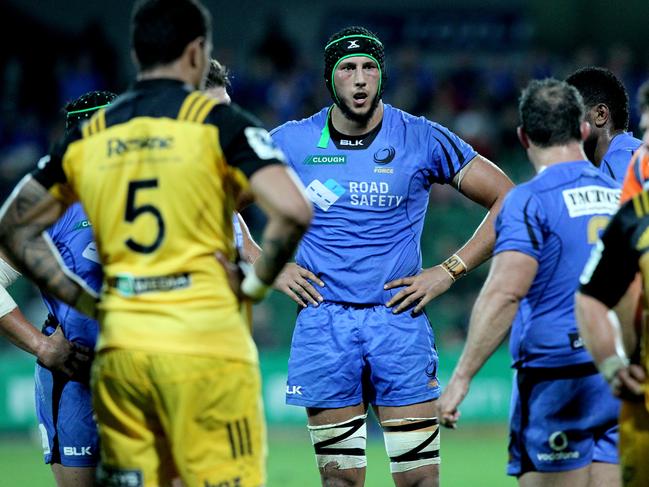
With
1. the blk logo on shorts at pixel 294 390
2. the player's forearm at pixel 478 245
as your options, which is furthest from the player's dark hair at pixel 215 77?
the blk logo on shorts at pixel 294 390

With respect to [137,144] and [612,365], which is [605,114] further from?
[137,144]

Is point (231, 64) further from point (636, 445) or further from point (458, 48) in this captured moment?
point (636, 445)

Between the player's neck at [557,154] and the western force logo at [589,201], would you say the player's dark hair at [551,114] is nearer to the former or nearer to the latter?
the player's neck at [557,154]

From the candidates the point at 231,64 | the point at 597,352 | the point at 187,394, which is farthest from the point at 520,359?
the point at 231,64

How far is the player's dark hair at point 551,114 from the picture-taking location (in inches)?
215

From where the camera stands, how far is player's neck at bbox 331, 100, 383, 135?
23.4ft

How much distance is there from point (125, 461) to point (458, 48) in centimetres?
1856

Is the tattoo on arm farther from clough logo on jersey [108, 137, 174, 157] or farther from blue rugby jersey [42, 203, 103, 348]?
blue rugby jersey [42, 203, 103, 348]

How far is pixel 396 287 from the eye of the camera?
274 inches

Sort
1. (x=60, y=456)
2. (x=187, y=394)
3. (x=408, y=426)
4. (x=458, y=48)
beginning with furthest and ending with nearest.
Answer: (x=458, y=48)
(x=408, y=426)
(x=60, y=456)
(x=187, y=394)

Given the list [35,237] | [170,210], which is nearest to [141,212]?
[170,210]

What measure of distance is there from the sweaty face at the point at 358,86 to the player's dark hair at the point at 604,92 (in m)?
1.21

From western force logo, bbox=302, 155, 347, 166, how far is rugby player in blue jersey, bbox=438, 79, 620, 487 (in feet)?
5.66

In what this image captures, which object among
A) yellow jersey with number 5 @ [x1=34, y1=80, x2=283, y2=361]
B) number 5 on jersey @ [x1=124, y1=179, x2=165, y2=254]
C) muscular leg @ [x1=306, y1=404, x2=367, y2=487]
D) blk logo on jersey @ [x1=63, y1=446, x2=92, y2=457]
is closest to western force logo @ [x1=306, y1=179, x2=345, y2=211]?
muscular leg @ [x1=306, y1=404, x2=367, y2=487]
